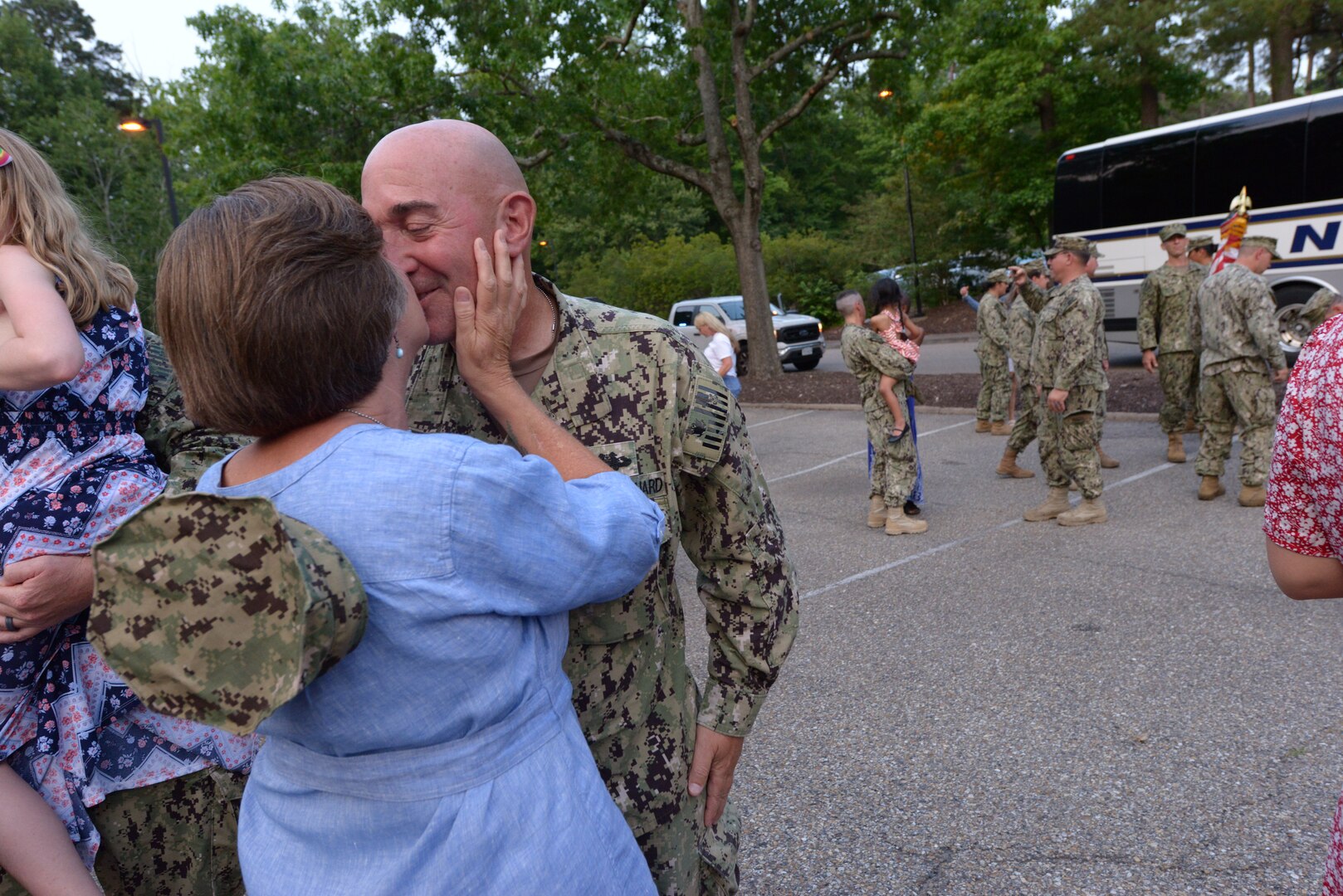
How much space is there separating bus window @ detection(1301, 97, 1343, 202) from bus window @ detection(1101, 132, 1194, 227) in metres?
1.85

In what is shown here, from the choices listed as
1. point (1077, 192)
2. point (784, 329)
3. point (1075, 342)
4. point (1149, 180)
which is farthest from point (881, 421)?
point (784, 329)

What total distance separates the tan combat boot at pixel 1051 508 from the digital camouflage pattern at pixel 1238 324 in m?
1.56

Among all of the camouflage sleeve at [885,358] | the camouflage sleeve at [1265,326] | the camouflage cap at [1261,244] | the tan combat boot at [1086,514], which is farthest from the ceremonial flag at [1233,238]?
the camouflage sleeve at [885,358]

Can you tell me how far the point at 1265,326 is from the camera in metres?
7.04

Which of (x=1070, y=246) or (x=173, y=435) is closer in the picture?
(x=173, y=435)

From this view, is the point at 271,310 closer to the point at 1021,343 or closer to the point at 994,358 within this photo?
the point at 1021,343

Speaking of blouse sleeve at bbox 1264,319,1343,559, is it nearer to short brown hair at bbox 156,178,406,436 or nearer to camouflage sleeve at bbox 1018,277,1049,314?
short brown hair at bbox 156,178,406,436

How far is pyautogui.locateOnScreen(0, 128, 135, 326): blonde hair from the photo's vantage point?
1687 millimetres

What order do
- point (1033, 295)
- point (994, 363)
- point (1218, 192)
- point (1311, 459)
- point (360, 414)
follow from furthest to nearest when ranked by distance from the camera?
point (1218, 192), point (994, 363), point (1033, 295), point (1311, 459), point (360, 414)

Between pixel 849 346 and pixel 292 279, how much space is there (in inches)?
273

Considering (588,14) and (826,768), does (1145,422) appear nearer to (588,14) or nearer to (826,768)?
(826,768)

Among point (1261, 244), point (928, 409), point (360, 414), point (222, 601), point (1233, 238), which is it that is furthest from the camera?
point (928, 409)

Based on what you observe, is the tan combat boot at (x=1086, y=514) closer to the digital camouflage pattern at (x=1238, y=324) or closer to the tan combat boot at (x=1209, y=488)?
the tan combat boot at (x=1209, y=488)

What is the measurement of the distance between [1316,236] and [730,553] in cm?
1477
